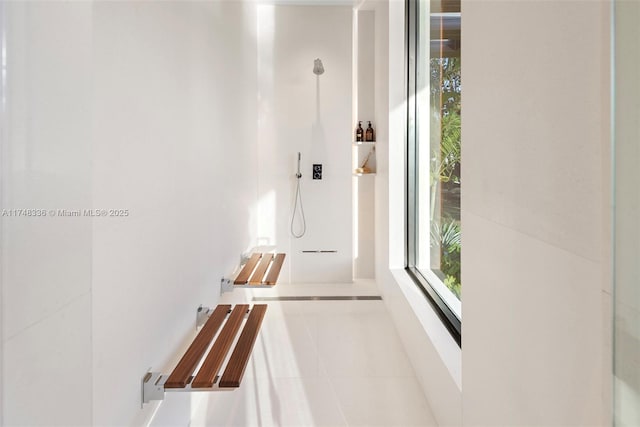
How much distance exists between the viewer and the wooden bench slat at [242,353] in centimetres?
121

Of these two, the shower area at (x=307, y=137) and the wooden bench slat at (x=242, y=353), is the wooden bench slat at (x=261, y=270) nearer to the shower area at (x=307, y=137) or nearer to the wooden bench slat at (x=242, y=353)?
the wooden bench slat at (x=242, y=353)

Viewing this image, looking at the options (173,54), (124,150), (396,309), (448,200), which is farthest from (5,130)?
(396,309)

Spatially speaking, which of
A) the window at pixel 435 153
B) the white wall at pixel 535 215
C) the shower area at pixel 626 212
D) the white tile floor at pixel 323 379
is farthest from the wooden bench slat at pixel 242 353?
the shower area at pixel 626 212

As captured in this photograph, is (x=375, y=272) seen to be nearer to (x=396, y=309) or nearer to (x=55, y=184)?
(x=396, y=309)

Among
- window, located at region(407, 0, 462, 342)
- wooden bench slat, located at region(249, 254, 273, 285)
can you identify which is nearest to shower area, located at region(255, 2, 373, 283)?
wooden bench slat, located at region(249, 254, 273, 285)

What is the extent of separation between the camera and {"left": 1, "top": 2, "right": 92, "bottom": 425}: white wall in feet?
1.92

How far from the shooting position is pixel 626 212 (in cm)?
52

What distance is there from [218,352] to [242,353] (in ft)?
0.29

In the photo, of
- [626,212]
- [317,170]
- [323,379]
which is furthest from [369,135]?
[626,212]

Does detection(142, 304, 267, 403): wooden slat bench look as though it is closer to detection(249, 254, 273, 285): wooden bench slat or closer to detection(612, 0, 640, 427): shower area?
detection(249, 254, 273, 285): wooden bench slat

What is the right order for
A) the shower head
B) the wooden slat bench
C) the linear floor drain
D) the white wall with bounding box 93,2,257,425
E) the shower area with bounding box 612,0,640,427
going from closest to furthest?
the shower area with bounding box 612,0,640,427
the white wall with bounding box 93,2,257,425
the wooden slat bench
the linear floor drain
the shower head

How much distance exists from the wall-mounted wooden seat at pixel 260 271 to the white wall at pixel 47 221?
4.33 ft

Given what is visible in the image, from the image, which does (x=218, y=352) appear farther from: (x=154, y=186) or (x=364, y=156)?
(x=364, y=156)

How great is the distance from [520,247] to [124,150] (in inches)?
42.2
